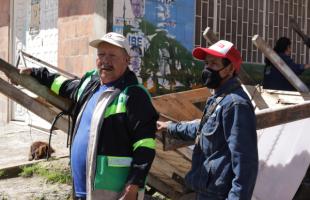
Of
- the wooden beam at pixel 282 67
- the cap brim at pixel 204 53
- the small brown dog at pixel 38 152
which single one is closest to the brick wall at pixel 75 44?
the small brown dog at pixel 38 152

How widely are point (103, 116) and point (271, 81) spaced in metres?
3.76

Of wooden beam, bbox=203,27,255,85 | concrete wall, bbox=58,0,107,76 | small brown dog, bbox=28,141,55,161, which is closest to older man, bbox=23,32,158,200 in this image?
wooden beam, bbox=203,27,255,85

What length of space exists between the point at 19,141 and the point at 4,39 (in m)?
2.83

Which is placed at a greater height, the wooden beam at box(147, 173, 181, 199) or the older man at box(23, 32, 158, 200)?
the older man at box(23, 32, 158, 200)

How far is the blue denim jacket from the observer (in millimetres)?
2590

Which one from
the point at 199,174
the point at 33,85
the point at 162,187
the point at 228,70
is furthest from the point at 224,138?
the point at 162,187

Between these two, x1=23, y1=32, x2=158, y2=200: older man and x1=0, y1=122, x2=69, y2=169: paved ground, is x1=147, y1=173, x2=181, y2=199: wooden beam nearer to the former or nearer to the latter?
x1=23, y1=32, x2=158, y2=200: older man

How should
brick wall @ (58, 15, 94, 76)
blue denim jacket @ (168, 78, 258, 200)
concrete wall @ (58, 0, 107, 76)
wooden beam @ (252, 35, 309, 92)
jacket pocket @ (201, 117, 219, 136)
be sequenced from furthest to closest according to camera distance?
brick wall @ (58, 15, 94, 76) → concrete wall @ (58, 0, 107, 76) → wooden beam @ (252, 35, 309, 92) → jacket pocket @ (201, 117, 219, 136) → blue denim jacket @ (168, 78, 258, 200)

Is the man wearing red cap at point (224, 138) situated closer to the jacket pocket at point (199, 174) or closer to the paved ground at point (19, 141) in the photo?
the jacket pocket at point (199, 174)

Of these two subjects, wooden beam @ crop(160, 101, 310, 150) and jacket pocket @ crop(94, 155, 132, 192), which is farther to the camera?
wooden beam @ crop(160, 101, 310, 150)

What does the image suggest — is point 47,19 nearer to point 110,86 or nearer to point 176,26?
point 176,26

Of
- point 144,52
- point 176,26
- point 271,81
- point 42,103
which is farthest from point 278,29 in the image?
point 42,103

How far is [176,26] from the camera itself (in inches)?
331

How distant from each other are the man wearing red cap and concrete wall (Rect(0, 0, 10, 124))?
7.91 meters
